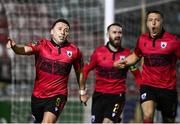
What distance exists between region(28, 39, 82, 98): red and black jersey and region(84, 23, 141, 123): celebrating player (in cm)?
130

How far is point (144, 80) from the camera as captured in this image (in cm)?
897

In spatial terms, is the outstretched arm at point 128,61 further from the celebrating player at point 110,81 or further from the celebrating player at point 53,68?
the celebrating player at point 53,68

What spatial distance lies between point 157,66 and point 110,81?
3.44ft

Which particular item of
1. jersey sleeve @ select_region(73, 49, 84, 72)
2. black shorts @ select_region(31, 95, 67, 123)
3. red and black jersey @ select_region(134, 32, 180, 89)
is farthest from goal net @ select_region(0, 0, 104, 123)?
black shorts @ select_region(31, 95, 67, 123)

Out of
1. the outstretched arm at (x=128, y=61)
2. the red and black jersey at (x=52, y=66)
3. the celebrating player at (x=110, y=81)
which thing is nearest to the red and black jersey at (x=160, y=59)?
the outstretched arm at (x=128, y=61)

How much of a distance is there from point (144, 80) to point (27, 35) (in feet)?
18.3

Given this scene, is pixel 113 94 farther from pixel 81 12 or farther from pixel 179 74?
pixel 179 74

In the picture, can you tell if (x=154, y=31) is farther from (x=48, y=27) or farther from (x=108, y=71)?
(x=48, y=27)

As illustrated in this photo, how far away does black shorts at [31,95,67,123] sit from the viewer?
8177 mm

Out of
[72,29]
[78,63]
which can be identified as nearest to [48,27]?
[72,29]

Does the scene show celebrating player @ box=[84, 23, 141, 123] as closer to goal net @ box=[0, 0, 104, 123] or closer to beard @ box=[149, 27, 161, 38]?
A: beard @ box=[149, 27, 161, 38]

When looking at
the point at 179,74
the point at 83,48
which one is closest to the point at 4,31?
the point at 179,74

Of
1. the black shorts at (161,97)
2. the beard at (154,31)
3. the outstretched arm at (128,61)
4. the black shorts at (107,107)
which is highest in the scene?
the beard at (154,31)

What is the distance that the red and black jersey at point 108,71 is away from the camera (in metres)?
9.58
